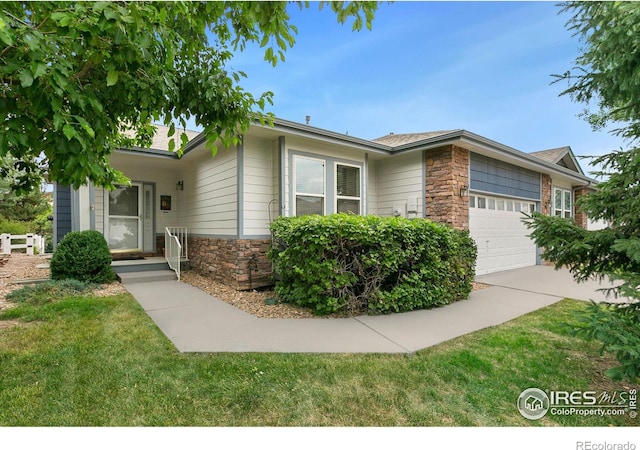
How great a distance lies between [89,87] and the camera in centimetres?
225

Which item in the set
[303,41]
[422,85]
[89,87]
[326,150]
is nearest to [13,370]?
[89,87]

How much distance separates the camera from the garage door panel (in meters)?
8.34

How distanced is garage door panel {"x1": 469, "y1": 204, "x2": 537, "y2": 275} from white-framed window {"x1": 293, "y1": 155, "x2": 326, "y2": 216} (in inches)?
159

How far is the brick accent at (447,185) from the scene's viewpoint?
285 inches

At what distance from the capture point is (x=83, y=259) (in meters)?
6.53

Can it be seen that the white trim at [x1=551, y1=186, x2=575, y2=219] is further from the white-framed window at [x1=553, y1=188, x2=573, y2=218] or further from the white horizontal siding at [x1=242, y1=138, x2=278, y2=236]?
the white horizontal siding at [x1=242, y1=138, x2=278, y2=236]

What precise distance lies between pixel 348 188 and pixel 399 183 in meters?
1.66

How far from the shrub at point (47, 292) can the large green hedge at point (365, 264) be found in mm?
3977

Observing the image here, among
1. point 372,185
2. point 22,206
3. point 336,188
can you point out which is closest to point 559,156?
point 372,185

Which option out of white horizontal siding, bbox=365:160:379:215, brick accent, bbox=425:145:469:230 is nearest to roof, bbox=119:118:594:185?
brick accent, bbox=425:145:469:230

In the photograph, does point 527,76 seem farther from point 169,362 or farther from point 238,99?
point 169,362

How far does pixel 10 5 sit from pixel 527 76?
6156 millimetres

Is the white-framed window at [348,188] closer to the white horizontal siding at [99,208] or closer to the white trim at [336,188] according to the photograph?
the white trim at [336,188]

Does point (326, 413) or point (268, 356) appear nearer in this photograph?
point (326, 413)
